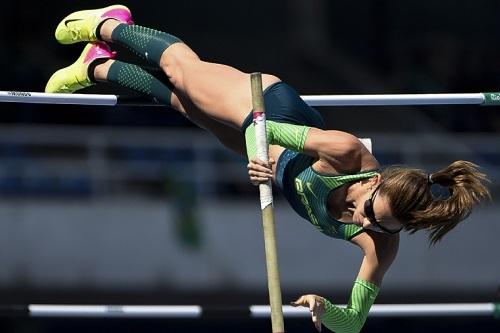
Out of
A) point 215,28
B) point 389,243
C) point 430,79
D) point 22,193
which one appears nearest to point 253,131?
point 389,243

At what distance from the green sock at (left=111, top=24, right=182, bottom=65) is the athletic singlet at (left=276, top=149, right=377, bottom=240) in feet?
2.24

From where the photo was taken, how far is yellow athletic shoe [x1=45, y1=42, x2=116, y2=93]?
225 inches

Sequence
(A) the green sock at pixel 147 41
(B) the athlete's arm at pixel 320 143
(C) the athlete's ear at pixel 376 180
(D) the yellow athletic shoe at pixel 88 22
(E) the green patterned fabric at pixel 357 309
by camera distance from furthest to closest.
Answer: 1. (D) the yellow athletic shoe at pixel 88 22
2. (A) the green sock at pixel 147 41
3. (E) the green patterned fabric at pixel 357 309
4. (C) the athlete's ear at pixel 376 180
5. (B) the athlete's arm at pixel 320 143

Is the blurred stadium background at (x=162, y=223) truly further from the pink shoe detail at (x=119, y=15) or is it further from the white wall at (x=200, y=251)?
the pink shoe detail at (x=119, y=15)

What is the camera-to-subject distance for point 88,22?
225 inches

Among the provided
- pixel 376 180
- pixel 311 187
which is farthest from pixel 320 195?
pixel 376 180

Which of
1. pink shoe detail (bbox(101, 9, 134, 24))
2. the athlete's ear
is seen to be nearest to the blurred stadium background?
pink shoe detail (bbox(101, 9, 134, 24))

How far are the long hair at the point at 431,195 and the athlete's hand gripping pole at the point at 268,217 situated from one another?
0.41m

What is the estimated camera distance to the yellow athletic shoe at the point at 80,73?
225 inches

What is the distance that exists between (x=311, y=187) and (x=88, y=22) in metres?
1.27

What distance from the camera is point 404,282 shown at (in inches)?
418

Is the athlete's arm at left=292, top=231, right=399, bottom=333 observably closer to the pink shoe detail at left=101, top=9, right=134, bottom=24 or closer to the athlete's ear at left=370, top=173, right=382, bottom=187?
the athlete's ear at left=370, top=173, right=382, bottom=187

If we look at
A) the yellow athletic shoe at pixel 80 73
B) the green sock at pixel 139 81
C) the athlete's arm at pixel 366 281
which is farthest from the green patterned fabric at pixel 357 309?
the yellow athletic shoe at pixel 80 73

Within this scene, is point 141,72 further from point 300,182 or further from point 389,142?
point 389,142
